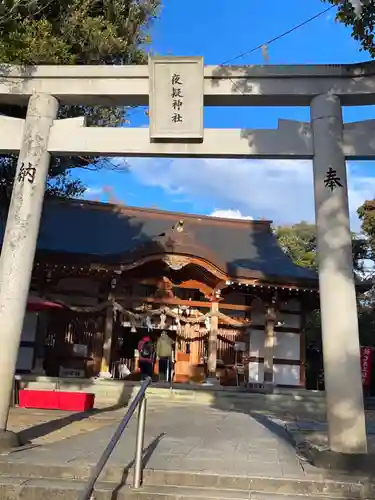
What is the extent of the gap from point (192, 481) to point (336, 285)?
8.62 ft

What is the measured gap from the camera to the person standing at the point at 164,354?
12711 mm

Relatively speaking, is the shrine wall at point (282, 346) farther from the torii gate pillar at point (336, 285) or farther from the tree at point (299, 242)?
the tree at point (299, 242)

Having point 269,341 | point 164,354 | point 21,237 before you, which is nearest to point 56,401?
point 164,354

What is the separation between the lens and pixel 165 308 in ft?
48.4

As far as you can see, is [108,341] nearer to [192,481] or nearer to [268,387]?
[268,387]

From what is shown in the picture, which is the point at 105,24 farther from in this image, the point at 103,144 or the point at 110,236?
the point at 110,236

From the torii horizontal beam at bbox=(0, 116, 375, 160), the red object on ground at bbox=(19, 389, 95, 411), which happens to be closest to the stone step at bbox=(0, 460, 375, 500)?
the torii horizontal beam at bbox=(0, 116, 375, 160)

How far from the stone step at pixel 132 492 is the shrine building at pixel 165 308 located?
9513 millimetres

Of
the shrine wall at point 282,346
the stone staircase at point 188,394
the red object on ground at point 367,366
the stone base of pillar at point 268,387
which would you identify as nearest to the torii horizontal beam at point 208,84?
the stone staircase at point 188,394

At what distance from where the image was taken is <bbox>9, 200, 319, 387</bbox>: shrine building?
14.2 m

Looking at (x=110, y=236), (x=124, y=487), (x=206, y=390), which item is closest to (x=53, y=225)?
(x=110, y=236)

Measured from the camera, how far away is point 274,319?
1494cm

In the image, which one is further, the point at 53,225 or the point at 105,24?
the point at 53,225

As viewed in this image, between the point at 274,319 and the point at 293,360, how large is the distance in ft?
5.71
